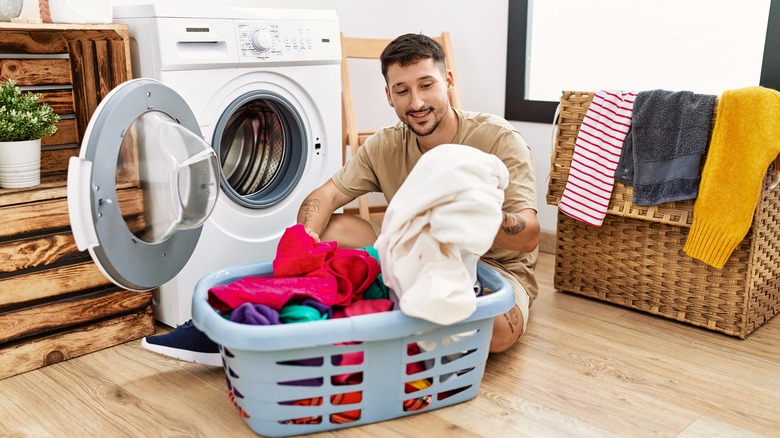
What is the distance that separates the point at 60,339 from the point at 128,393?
30 centimetres

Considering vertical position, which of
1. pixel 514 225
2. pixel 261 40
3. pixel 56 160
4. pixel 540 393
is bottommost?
pixel 540 393

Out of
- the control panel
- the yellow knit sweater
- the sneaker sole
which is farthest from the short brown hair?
the sneaker sole

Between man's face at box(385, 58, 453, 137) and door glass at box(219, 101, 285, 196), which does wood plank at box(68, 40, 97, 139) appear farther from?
man's face at box(385, 58, 453, 137)

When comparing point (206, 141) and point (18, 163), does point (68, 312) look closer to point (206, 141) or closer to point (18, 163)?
point (18, 163)

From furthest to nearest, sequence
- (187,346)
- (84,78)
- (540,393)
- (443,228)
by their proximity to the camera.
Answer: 1. (84,78)
2. (187,346)
3. (540,393)
4. (443,228)

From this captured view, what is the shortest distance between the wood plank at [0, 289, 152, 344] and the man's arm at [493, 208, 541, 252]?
3.22ft

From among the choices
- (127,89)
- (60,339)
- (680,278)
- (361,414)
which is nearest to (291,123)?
(127,89)

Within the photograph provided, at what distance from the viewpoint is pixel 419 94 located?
172 cm

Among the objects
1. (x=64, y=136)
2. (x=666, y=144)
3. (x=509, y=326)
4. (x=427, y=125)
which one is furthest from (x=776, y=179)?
(x=64, y=136)

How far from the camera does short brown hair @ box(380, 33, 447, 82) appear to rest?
171 cm

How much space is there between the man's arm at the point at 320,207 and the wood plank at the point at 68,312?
48cm

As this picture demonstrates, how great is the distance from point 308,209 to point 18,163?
2.37 ft

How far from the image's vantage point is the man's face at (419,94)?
1.72 meters

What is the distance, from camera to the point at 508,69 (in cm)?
274
